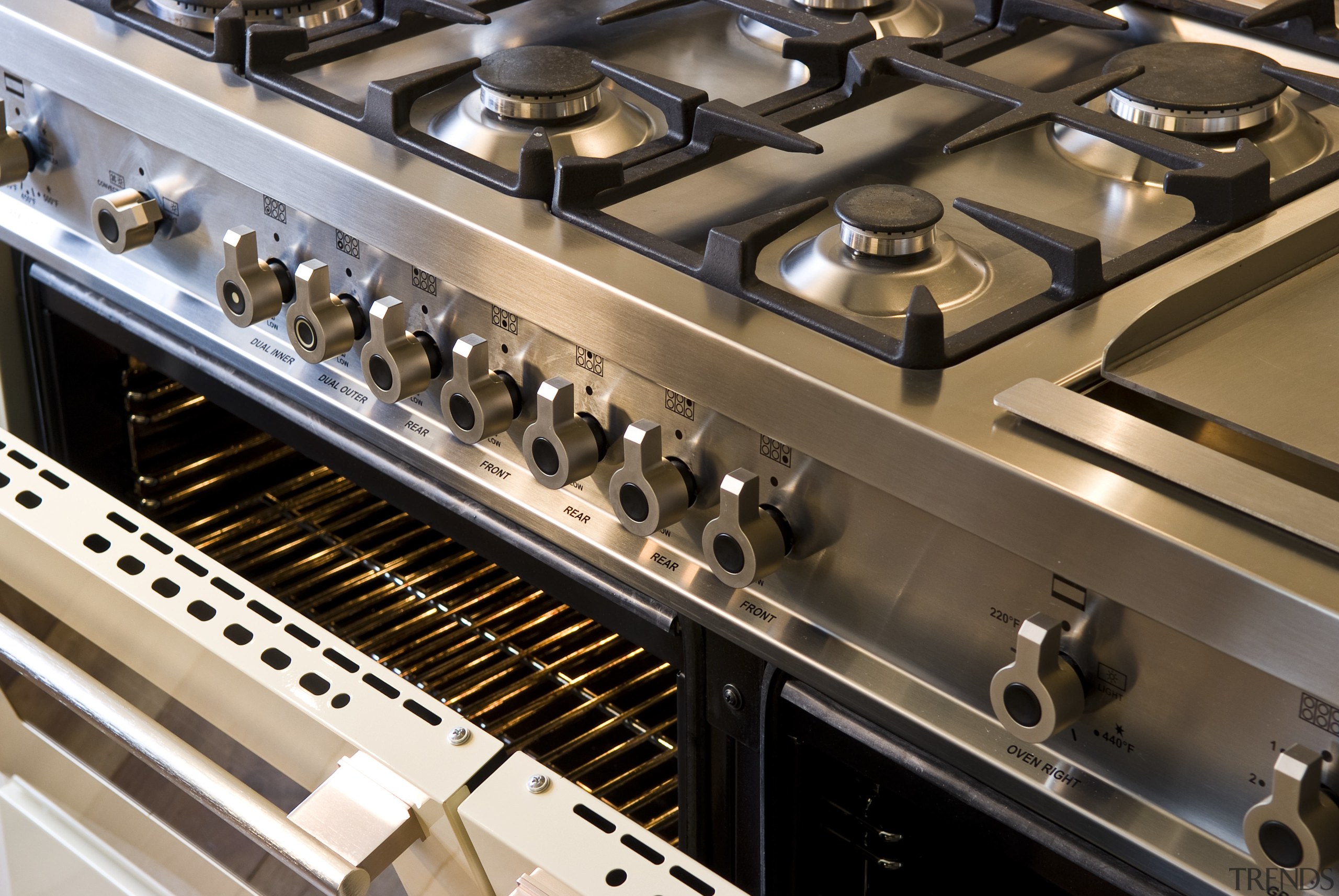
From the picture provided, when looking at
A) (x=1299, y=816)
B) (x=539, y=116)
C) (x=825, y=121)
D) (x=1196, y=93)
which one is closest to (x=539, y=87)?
(x=539, y=116)

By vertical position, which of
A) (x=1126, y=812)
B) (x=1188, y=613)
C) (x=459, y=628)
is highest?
(x=1188, y=613)

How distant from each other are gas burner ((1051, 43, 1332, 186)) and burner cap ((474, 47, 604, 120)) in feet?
0.93

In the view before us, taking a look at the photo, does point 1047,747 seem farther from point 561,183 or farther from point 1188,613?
point 561,183

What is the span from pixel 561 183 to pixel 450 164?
0.08 m

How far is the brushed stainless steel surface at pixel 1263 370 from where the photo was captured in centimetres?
63

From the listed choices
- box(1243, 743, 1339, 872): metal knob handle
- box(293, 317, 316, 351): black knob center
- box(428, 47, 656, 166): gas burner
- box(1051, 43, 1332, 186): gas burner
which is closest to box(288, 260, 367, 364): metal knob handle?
box(293, 317, 316, 351): black knob center

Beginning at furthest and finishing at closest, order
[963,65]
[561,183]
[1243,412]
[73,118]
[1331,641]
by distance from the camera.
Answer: [73,118], [963,65], [561,183], [1243,412], [1331,641]

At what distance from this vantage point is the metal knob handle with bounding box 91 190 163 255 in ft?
3.17

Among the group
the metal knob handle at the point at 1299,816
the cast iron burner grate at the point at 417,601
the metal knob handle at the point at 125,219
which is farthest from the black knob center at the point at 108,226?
the metal knob handle at the point at 1299,816

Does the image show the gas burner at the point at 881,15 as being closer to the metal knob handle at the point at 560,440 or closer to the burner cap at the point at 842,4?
the burner cap at the point at 842,4

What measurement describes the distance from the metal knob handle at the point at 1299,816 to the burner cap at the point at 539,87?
530 mm

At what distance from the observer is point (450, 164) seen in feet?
2.67

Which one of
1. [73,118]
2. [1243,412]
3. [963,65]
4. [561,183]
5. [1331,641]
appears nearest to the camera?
[1331,641]

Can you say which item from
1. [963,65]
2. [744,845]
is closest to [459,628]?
[744,845]
